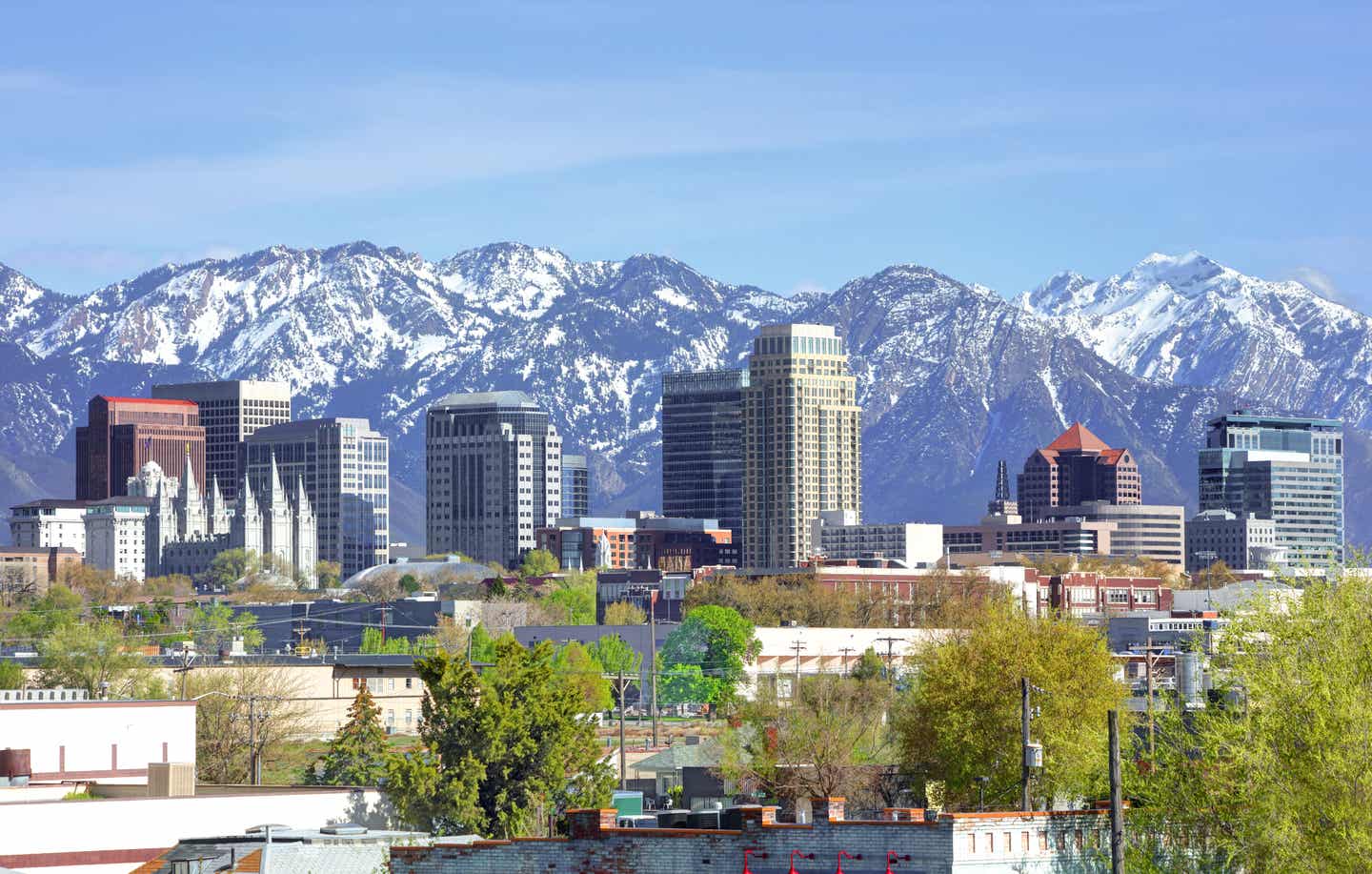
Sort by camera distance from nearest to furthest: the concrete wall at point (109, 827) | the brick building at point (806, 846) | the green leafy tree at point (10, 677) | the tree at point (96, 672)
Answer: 1. the brick building at point (806, 846)
2. the concrete wall at point (109, 827)
3. the tree at point (96, 672)
4. the green leafy tree at point (10, 677)

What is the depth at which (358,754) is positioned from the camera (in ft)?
455

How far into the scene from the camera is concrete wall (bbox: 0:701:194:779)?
11112 centimetres

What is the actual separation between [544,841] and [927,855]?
10989 millimetres

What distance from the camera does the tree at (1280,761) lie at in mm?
65938

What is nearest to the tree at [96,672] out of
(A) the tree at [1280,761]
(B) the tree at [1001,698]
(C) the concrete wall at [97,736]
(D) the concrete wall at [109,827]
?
(C) the concrete wall at [97,736]

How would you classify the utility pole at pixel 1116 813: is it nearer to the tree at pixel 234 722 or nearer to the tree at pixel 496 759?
the tree at pixel 496 759

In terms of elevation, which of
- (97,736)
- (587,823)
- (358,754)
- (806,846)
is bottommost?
(358,754)

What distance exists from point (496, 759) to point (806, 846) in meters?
42.7

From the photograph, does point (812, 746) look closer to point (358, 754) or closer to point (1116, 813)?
point (358, 754)

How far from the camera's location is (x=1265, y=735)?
6856 cm

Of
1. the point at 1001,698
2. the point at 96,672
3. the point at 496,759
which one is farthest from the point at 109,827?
the point at 96,672

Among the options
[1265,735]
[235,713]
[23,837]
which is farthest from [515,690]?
[235,713]

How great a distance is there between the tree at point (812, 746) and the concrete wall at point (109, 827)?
30.4 metres

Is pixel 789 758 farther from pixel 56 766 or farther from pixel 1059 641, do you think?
pixel 56 766
